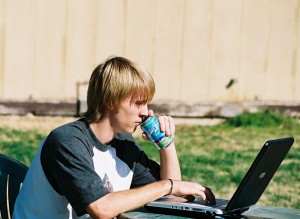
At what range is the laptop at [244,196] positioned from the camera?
3.34 meters

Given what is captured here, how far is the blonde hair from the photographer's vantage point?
3670mm

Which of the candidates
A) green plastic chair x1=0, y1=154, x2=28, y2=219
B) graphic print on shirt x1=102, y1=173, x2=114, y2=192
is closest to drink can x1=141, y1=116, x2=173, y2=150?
graphic print on shirt x1=102, y1=173, x2=114, y2=192

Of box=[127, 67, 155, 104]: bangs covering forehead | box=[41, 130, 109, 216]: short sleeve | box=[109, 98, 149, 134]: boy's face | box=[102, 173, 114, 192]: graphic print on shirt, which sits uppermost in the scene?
box=[127, 67, 155, 104]: bangs covering forehead

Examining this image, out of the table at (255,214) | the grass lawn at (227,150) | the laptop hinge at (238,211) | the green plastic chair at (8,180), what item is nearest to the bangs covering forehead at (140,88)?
the table at (255,214)

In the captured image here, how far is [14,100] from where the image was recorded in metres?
8.59

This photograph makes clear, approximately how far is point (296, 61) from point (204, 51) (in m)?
1.00

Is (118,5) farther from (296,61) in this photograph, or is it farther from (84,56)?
(296,61)

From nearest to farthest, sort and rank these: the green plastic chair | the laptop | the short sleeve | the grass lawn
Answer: the laptop → the short sleeve → the green plastic chair → the grass lawn

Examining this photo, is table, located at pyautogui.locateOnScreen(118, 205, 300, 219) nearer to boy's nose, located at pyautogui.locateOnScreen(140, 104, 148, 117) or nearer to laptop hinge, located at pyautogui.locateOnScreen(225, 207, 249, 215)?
laptop hinge, located at pyautogui.locateOnScreen(225, 207, 249, 215)

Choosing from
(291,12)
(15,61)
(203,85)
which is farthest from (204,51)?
(15,61)

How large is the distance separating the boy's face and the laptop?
35 cm

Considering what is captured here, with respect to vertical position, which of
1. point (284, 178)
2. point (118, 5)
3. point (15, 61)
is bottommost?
point (284, 178)

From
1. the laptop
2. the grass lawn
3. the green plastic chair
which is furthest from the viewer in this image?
Result: the grass lawn

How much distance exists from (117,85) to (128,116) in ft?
0.49
